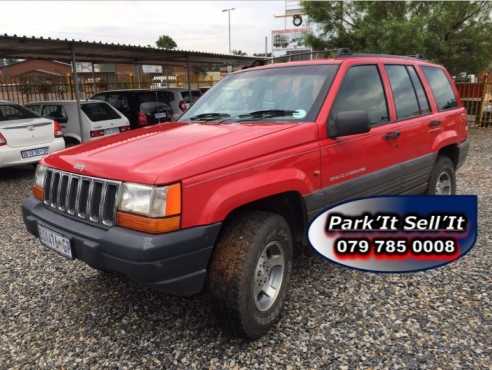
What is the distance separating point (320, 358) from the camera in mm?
2512

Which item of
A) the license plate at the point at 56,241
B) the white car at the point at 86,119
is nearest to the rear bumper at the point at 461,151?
the license plate at the point at 56,241

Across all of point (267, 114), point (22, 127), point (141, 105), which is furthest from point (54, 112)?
point (267, 114)

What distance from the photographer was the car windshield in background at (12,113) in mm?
7588

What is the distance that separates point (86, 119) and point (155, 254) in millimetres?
7604

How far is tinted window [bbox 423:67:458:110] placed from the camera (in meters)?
4.62

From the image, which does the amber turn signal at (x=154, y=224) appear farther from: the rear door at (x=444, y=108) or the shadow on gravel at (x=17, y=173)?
the shadow on gravel at (x=17, y=173)

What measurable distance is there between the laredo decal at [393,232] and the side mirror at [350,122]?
62 centimetres

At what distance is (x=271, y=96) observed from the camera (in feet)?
11.1

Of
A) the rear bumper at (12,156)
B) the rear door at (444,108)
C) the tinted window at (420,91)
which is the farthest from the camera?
the rear bumper at (12,156)

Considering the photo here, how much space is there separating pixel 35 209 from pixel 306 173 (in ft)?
6.49

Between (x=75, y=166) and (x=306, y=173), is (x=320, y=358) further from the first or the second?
(x=75, y=166)

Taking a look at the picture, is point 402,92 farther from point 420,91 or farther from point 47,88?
point 47,88

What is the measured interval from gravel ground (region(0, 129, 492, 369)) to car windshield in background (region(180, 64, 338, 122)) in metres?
1.41

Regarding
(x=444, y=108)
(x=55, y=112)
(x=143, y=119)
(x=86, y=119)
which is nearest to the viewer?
(x=444, y=108)
